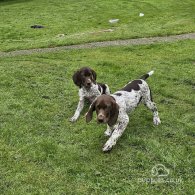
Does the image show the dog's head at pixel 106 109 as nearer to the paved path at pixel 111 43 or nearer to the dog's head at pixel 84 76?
the dog's head at pixel 84 76

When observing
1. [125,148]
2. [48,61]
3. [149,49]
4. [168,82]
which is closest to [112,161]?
[125,148]

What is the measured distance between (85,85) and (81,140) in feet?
6.76

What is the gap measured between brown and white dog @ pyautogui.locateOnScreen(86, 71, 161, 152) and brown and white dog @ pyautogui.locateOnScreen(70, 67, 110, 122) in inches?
55.0

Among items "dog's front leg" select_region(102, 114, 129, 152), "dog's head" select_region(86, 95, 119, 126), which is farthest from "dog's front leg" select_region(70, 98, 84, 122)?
"dog's head" select_region(86, 95, 119, 126)

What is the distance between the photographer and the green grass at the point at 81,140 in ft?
24.0

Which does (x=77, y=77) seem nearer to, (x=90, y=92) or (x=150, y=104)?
(x=90, y=92)

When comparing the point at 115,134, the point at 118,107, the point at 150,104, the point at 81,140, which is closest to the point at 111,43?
the point at 150,104

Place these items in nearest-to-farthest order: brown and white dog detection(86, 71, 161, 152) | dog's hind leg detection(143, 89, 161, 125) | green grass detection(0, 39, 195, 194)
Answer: green grass detection(0, 39, 195, 194) → brown and white dog detection(86, 71, 161, 152) → dog's hind leg detection(143, 89, 161, 125)

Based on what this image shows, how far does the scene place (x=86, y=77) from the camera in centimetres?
1039

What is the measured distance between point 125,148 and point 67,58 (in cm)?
1058

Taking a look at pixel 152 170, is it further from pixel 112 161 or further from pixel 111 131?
pixel 111 131

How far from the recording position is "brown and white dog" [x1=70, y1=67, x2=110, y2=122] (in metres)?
10.4

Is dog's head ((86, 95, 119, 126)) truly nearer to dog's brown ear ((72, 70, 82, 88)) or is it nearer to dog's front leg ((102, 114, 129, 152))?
dog's front leg ((102, 114, 129, 152))

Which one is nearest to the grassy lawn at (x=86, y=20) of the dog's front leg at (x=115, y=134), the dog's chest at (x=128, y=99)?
the dog's chest at (x=128, y=99)
